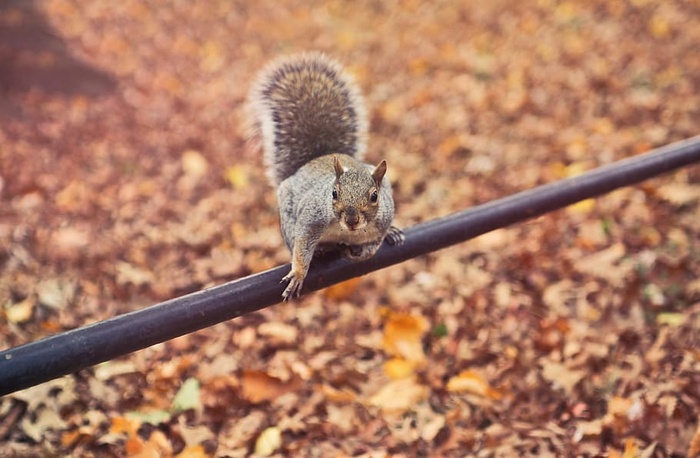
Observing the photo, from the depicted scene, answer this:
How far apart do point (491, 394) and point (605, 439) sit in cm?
47

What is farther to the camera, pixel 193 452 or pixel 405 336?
pixel 405 336

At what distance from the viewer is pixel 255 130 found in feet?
8.68

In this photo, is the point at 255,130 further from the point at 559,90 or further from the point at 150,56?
the point at 150,56

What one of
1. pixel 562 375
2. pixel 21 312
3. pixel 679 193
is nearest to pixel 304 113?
pixel 562 375

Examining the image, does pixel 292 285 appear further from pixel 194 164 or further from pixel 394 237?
pixel 194 164

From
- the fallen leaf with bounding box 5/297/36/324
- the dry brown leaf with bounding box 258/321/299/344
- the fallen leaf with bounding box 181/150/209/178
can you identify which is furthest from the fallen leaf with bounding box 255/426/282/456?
the fallen leaf with bounding box 181/150/209/178

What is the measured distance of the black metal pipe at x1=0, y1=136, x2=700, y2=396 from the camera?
1.59 metres

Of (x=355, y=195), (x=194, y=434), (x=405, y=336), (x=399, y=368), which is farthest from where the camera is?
(x=405, y=336)

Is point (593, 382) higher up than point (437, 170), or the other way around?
point (437, 170)

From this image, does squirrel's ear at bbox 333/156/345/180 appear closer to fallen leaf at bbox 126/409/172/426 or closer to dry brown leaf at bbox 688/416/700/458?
fallen leaf at bbox 126/409/172/426

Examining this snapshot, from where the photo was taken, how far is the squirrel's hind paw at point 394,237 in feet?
6.79

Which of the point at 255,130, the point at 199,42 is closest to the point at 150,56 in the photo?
the point at 199,42

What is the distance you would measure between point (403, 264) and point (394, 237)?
4.94 ft

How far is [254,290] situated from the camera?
1829mm
